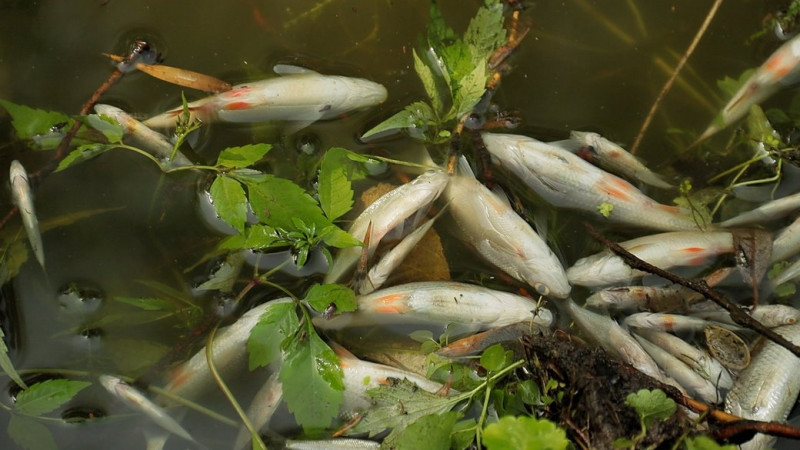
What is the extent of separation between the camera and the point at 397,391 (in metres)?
2.73

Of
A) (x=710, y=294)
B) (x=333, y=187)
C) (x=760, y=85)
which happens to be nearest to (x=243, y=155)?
(x=333, y=187)

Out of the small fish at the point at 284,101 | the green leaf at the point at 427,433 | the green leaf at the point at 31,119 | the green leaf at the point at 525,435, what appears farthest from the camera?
the small fish at the point at 284,101

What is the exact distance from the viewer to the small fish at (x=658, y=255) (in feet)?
10.0

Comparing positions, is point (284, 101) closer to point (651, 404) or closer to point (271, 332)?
point (271, 332)

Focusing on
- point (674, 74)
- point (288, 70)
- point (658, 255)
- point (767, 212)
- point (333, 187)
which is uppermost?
point (674, 74)

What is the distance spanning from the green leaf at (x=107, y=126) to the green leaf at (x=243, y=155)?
591 mm

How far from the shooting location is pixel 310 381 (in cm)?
266

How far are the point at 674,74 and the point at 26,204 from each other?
11.7 ft

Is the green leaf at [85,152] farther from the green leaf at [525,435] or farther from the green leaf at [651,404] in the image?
the green leaf at [651,404]

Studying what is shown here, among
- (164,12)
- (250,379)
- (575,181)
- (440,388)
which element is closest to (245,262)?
(250,379)

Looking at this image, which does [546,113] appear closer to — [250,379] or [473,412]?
[473,412]

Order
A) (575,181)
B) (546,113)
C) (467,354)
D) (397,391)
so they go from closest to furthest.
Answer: (397,391) < (467,354) < (575,181) < (546,113)

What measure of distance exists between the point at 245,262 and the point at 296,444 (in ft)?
3.09

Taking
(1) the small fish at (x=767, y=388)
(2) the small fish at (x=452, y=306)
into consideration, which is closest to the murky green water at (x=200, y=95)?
(2) the small fish at (x=452, y=306)
